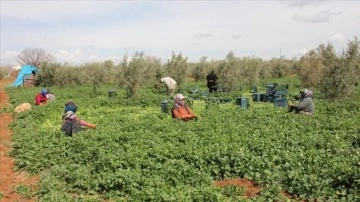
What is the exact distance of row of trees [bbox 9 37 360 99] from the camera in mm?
18078

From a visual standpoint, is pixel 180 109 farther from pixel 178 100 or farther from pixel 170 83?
pixel 170 83

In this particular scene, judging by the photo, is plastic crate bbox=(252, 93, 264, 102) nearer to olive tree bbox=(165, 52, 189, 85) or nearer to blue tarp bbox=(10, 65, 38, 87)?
olive tree bbox=(165, 52, 189, 85)

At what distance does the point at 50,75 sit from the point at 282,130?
1249 inches

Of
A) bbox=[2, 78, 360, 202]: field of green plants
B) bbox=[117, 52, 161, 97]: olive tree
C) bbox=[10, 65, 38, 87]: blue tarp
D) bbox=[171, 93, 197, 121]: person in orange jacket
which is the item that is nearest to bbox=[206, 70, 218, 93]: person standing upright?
bbox=[117, 52, 161, 97]: olive tree

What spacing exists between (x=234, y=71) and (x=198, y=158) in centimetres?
1691

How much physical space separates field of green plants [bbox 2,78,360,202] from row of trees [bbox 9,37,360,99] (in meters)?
5.08

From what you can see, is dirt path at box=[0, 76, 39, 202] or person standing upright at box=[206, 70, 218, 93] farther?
person standing upright at box=[206, 70, 218, 93]

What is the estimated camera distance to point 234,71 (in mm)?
24781

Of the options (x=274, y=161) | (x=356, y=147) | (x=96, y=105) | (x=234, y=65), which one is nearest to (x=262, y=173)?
(x=274, y=161)

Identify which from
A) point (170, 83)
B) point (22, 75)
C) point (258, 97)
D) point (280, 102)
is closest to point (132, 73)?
point (170, 83)

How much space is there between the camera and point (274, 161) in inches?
319

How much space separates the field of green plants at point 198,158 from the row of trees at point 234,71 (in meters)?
5.08

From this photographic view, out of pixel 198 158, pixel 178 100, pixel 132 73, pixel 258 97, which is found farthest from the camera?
pixel 132 73

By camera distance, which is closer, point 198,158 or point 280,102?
point 198,158
